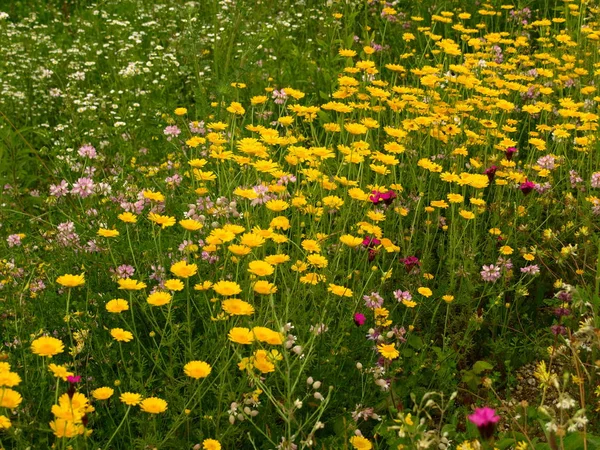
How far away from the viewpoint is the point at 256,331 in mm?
1973

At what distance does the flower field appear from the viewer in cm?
205

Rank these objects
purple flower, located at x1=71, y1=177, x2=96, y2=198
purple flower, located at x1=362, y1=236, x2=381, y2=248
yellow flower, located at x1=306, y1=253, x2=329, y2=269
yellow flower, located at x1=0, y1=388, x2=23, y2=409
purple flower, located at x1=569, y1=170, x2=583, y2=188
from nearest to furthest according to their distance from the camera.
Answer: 1. yellow flower, located at x1=0, y1=388, x2=23, y2=409
2. yellow flower, located at x1=306, y1=253, x2=329, y2=269
3. purple flower, located at x1=362, y1=236, x2=381, y2=248
4. purple flower, located at x1=71, y1=177, x2=96, y2=198
5. purple flower, located at x1=569, y1=170, x2=583, y2=188

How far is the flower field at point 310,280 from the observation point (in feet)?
6.72

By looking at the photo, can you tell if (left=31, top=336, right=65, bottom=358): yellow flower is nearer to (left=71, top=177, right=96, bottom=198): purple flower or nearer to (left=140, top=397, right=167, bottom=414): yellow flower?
(left=140, top=397, right=167, bottom=414): yellow flower

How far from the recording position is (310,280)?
2.35m

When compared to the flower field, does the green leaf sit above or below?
below

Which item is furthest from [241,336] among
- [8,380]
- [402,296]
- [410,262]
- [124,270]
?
[410,262]

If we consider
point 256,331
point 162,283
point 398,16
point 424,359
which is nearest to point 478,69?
point 398,16

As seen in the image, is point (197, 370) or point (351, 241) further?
point (351, 241)

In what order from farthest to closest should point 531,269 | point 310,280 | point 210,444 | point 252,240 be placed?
point 531,269 → point 310,280 → point 252,240 → point 210,444

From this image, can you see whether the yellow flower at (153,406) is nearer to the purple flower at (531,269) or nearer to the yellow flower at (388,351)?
the yellow flower at (388,351)

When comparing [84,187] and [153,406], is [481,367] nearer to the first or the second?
[153,406]

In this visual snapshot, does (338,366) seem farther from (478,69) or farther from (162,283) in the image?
(478,69)

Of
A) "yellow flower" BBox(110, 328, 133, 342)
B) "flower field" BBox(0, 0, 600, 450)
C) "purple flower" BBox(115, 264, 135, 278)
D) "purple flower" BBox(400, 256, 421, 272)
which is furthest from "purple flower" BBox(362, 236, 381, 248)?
"yellow flower" BBox(110, 328, 133, 342)
